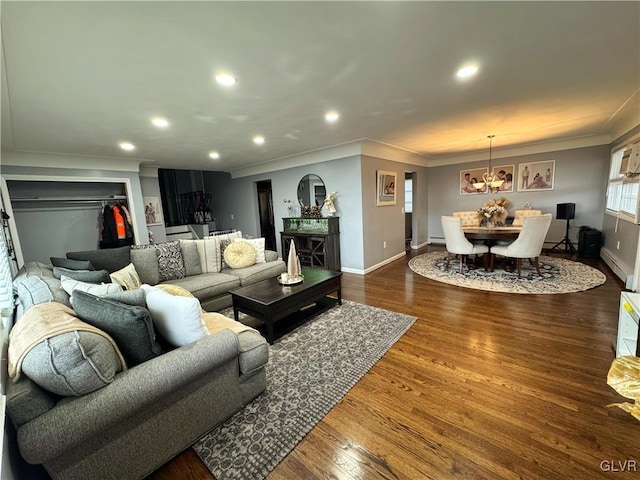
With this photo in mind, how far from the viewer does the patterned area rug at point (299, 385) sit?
145 cm

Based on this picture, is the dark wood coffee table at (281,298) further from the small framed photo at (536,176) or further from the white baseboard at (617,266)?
the small framed photo at (536,176)

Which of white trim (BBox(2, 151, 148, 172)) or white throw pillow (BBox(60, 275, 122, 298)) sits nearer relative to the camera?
white throw pillow (BBox(60, 275, 122, 298))

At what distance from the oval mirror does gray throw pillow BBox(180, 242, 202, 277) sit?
2.62 meters

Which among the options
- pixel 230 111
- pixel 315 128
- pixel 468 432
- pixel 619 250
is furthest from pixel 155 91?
pixel 619 250

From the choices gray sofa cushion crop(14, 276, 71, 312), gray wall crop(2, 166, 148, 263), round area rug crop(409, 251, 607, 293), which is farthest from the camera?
gray wall crop(2, 166, 148, 263)

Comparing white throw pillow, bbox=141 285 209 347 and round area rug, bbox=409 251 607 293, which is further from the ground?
white throw pillow, bbox=141 285 209 347

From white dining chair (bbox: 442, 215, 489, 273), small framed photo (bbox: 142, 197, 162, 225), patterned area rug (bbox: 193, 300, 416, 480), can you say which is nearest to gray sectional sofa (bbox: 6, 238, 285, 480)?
patterned area rug (bbox: 193, 300, 416, 480)

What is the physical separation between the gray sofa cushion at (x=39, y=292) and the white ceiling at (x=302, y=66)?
4.97 ft

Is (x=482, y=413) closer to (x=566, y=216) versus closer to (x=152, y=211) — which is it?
(x=566, y=216)

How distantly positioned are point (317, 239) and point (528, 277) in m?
3.50

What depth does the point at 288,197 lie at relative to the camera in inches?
232

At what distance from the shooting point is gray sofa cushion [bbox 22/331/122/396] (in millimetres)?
1082

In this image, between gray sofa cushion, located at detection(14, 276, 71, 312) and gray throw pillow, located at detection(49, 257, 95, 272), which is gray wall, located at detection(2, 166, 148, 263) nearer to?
gray throw pillow, located at detection(49, 257, 95, 272)

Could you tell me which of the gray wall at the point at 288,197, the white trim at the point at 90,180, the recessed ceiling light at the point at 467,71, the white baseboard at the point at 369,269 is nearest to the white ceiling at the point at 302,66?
the recessed ceiling light at the point at 467,71
